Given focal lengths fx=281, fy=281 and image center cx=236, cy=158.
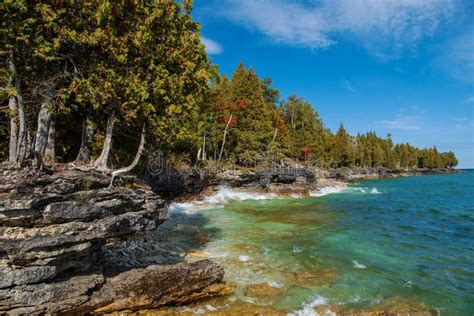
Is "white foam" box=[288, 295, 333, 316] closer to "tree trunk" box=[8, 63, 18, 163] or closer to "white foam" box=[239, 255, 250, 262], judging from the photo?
"white foam" box=[239, 255, 250, 262]

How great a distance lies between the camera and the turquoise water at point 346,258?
924 cm

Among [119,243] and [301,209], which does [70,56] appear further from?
[301,209]

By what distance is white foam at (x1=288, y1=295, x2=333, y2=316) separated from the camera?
26.6ft

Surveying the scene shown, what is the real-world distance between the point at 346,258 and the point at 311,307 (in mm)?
5639

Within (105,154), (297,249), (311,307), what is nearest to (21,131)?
(105,154)

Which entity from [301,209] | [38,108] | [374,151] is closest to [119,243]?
[38,108]

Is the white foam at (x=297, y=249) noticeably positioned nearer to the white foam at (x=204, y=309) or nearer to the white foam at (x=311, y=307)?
the white foam at (x=311, y=307)

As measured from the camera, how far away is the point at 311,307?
27.7 ft

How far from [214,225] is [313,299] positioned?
10.9 metres

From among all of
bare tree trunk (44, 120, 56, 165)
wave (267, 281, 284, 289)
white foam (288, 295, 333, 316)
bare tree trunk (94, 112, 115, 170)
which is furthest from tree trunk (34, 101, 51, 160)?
white foam (288, 295, 333, 316)

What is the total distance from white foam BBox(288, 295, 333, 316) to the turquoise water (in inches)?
1.2

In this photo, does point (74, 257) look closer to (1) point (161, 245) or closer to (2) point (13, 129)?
(2) point (13, 129)

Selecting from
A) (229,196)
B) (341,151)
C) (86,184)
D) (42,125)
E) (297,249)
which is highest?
(341,151)

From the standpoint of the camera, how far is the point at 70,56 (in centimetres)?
1082
